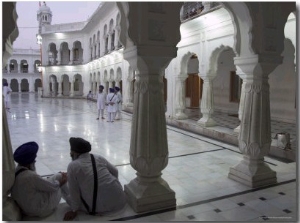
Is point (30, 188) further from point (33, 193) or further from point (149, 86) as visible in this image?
point (149, 86)

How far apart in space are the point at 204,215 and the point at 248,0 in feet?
7.80

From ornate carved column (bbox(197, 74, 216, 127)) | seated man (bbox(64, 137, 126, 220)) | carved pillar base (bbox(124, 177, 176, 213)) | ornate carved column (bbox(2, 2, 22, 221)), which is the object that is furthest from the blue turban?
ornate carved column (bbox(197, 74, 216, 127))

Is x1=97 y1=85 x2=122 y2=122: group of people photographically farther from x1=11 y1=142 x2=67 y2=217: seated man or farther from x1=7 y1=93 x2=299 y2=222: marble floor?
x1=11 y1=142 x2=67 y2=217: seated man

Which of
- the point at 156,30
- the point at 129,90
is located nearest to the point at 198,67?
the point at 129,90

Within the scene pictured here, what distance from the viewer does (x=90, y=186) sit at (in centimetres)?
263

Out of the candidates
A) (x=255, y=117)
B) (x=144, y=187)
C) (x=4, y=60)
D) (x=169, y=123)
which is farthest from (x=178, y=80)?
(x=4, y=60)

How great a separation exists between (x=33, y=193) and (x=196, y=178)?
2.17 metres

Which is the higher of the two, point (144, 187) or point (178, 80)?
point (178, 80)

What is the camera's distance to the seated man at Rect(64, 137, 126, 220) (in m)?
2.61

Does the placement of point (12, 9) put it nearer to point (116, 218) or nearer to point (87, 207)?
point (87, 207)

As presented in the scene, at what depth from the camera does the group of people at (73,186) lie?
2533 millimetres

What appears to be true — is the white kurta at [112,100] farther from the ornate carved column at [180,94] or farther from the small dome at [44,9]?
the small dome at [44,9]

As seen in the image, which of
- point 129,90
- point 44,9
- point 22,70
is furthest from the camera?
point 22,70

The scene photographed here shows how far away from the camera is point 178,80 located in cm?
889
